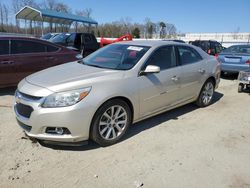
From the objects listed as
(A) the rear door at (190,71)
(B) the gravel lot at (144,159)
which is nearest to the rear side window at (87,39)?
(A) the rear door at (190,71)

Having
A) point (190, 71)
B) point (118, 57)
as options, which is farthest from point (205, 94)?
point (118, 57)

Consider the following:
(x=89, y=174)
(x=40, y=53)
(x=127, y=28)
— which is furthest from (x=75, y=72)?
(x=127, y=28)

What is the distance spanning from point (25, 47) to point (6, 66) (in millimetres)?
758

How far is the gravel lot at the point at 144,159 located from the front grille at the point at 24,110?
20.5 inches

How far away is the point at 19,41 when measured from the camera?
6.39 metres

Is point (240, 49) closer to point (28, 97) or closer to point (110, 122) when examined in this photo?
point (110, 122)

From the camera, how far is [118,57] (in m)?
4.46

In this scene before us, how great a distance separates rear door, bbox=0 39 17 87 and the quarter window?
379cm

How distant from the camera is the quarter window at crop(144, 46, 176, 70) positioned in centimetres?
439

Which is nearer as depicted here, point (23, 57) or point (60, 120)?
point (60, 120)

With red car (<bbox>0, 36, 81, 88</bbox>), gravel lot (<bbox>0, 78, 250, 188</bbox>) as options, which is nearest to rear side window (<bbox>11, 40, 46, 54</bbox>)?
red car (<bbox>0, 36, 81, 88</bbox>)

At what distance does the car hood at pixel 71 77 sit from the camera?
3.42m

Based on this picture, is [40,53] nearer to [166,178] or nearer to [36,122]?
[36,122]

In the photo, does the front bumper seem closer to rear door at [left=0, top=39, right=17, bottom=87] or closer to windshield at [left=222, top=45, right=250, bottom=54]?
rear door at [left=0, top=39, right=17, bottom=87]
